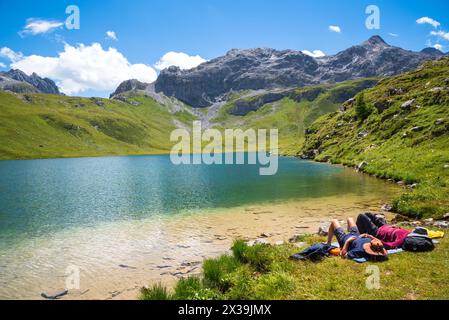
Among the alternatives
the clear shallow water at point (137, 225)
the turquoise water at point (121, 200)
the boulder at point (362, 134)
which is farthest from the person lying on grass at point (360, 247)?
the boulder at point (362, 134)

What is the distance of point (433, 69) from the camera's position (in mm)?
98250

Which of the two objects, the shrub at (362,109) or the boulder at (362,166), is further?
the shrub at (362,109)

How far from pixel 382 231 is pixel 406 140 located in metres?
52.0

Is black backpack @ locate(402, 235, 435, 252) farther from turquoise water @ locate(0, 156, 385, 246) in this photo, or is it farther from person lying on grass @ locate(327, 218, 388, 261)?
turquoise water @ locate(0, 156, 385, 246)

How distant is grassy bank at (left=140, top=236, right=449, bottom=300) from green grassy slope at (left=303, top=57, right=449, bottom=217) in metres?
13.2

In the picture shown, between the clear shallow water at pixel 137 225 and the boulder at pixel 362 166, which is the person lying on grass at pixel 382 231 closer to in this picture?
the clear shallow water at pixel 137 225

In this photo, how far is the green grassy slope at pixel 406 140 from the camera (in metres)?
28.5

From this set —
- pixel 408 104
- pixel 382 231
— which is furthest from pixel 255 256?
pixel 408 104

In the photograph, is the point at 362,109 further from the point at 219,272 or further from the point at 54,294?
the point at 54,294

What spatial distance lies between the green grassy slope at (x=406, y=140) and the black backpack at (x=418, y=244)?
10.4 meters

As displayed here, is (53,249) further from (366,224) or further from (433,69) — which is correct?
(433,69)

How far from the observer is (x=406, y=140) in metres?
59.4

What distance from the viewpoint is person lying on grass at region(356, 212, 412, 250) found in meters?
14.8
